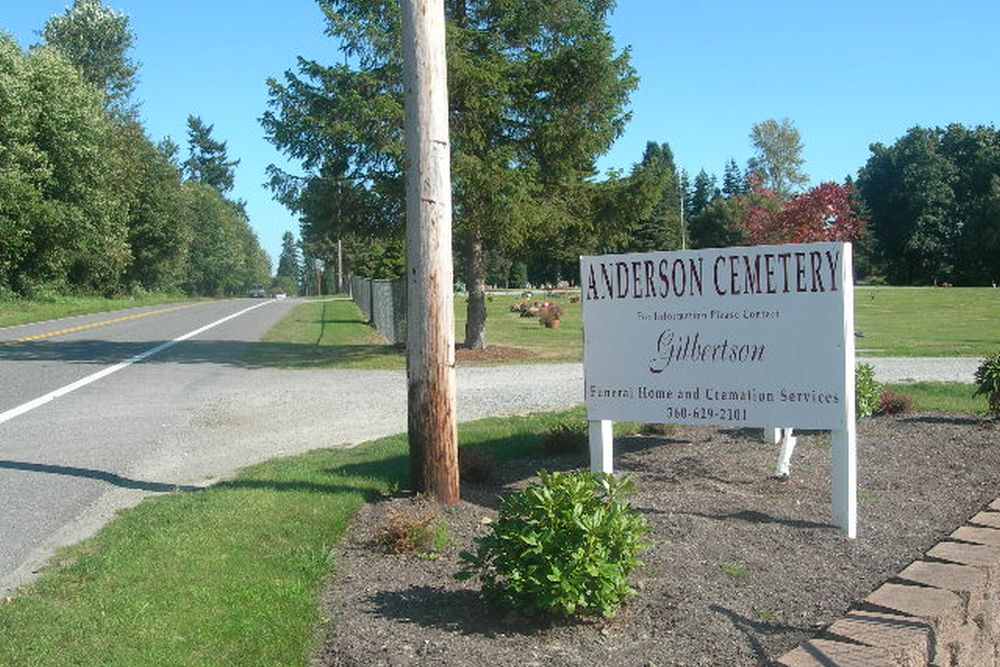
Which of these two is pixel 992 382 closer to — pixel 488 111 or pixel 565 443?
pixel 565 443

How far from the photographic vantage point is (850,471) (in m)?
5.72

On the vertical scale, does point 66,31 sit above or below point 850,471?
above

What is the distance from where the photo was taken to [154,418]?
11969mm

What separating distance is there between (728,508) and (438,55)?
3544mm

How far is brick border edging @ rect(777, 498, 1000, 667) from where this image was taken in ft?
12.1

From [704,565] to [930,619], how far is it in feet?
4.41

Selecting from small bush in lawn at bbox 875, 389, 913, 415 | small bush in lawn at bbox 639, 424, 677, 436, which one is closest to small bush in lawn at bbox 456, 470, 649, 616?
small bush in lawn at bbox 639, 424, 677, 436

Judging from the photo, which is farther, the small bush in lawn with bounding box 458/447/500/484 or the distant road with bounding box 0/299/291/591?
the small bush in lawn with bounding box 458/447/500/484

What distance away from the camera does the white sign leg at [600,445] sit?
6.81 meters

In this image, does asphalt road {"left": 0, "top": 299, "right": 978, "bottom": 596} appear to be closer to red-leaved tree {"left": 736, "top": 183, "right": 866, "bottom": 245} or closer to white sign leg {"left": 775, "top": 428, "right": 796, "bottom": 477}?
red-leaved tree {"left": 736, "top": 183, "right": 866, "bottom": 245}

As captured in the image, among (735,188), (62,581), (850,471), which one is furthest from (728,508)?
(735,188)

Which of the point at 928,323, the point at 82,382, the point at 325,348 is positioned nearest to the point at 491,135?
the point at 325,348

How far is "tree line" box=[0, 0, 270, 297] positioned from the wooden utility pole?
122ft

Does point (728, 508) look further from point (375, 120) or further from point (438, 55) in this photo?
point (375, 120)
